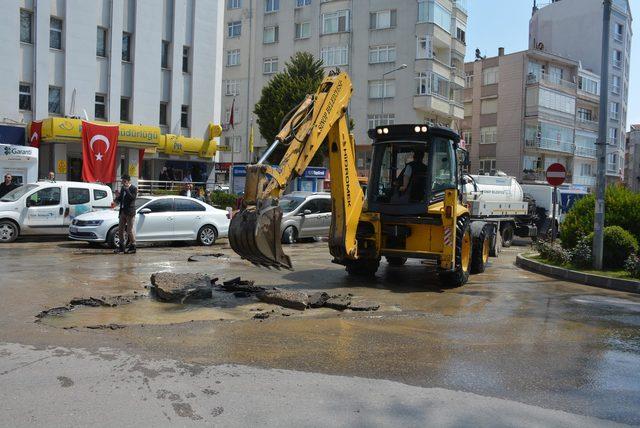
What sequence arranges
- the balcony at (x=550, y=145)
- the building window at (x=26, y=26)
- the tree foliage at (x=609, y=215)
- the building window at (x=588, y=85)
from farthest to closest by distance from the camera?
the building window at (x=588, y=85), the balcony at (x=550, y=145), the building window at (x=26, y=26), the tree foliage at (x=609, y=215)

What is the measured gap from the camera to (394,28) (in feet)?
157

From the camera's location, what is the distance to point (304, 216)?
21.0m

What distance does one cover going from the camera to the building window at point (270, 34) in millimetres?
53425

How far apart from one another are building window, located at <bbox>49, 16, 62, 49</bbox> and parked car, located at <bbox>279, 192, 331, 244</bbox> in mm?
13947

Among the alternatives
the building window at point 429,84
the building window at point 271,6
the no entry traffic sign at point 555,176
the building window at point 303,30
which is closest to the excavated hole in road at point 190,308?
the no entry traffic sign at point 555,176

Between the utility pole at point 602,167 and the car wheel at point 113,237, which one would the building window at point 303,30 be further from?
the utility pole at point 602,167

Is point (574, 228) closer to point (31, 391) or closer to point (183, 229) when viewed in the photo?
point (183, 229)

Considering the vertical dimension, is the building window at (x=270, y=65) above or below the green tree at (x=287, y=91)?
above

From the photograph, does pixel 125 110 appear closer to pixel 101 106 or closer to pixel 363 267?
pixel 101 106

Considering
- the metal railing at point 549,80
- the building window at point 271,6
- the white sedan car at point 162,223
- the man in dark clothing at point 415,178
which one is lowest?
the white sedan car at point 162,223

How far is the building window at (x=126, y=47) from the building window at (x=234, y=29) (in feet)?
86.8

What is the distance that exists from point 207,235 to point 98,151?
8653mm

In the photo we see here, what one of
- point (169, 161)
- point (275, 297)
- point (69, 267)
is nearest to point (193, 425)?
point (275, 297)

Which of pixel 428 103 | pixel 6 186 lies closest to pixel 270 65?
pixel 428 103
